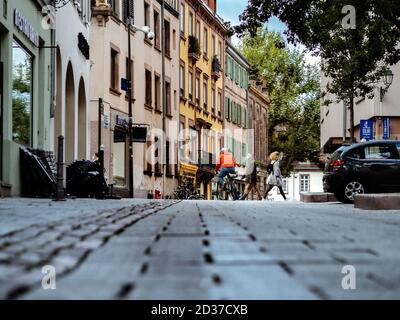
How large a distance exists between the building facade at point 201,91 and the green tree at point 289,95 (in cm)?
1330

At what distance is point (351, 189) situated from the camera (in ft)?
76.7

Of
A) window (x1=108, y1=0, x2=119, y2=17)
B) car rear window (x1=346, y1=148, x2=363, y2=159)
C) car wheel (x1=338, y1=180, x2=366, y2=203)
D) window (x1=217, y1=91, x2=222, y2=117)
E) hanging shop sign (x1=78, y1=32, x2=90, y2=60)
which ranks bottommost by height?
car wheel (x1=338, y1=180, x2=366, y2=203)

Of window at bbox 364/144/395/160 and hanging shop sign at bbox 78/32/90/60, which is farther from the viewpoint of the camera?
hanging shop sign at bbox 78/32/90/60

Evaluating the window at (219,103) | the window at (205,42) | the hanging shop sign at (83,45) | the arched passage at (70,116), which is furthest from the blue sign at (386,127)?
the window at (219,103)

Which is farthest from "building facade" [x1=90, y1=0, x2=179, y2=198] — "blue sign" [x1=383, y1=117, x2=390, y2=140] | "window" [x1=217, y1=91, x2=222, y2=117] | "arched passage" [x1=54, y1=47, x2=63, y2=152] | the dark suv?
"window" [x1=217, y1=91, x2=222, y2=117]

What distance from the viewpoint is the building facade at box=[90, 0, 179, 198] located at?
37344mm

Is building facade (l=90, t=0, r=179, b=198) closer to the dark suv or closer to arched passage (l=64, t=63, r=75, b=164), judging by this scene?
arched passage (l=64, t=63, r=75, b=164)

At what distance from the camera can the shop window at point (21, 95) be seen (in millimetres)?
19953

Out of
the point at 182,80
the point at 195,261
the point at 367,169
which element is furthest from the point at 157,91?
the point at 195,261

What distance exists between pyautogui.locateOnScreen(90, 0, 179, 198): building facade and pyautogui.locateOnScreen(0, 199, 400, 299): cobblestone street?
2534 centimetres

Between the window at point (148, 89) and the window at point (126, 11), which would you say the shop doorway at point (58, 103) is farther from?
the window at point (148, 89)

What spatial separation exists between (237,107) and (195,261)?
69.8 metres
